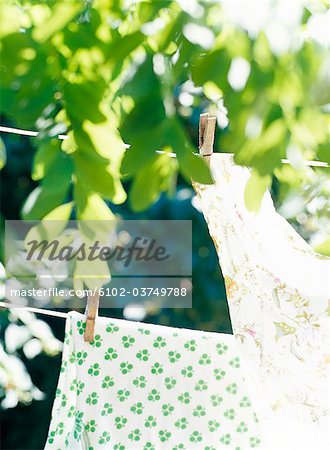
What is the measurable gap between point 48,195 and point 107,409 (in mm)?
749

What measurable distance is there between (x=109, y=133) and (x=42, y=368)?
2.23 metres

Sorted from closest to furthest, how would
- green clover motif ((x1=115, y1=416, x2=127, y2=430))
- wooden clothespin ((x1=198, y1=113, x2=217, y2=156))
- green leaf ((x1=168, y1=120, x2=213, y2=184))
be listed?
green leaf ((x1=168, y1=120, x2=213, y2=184))
wooden clothespin ((x1=198, y1=113, x2=217, y2=156))
green clover motif ((x1=115, y1=416, x2=127, y2=430))

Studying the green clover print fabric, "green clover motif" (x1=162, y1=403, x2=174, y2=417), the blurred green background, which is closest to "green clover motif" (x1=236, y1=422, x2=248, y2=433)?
the green clover print fabric

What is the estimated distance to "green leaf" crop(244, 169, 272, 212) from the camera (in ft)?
1.72

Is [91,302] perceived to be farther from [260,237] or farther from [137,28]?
[137,28]

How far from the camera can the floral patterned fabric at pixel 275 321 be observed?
1.16 metres

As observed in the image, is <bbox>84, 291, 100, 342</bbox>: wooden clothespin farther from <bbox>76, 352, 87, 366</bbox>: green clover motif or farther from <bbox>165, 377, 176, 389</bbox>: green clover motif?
<bbox>165, 377, 176, 389</bbox>: green clover motif

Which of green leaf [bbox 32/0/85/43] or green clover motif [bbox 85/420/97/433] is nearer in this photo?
green leaf [bbox 32/0/85/43]

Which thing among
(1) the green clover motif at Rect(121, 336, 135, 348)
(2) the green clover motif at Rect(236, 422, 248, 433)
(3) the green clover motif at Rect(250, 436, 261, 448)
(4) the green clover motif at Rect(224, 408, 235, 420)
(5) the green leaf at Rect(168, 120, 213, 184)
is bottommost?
(3) the green clover motif at Rect(250, 436, 261, 448)

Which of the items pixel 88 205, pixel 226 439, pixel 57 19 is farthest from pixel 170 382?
pixel 57 19

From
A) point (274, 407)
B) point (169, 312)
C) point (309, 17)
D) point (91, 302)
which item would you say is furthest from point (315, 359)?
point (169, 312)

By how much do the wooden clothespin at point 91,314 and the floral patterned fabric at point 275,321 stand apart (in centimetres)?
21

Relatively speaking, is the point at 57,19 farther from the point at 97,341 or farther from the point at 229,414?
the point at 229,414

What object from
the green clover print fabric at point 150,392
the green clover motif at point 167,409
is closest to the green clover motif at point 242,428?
the green clover print fabric at point 150,392
